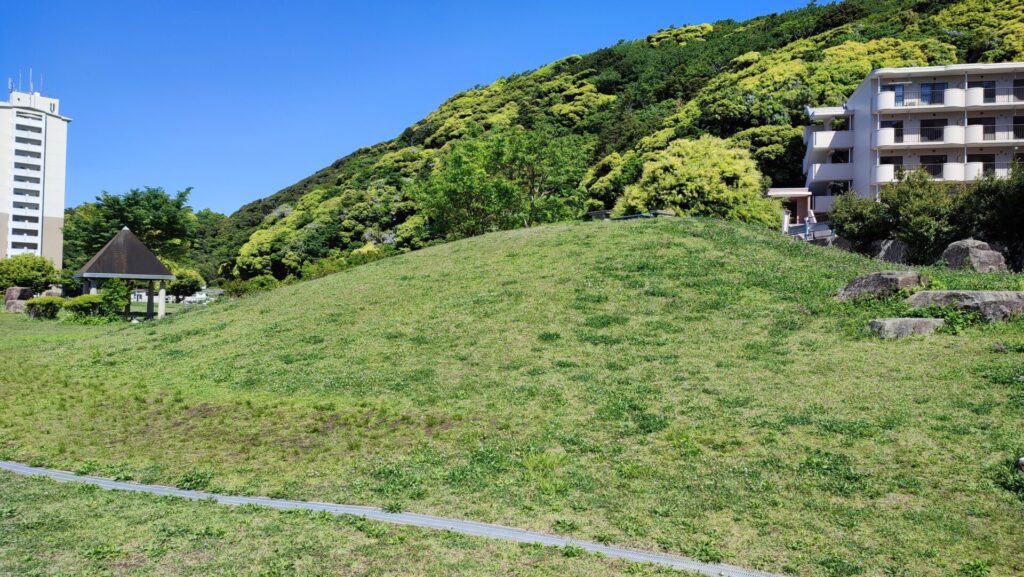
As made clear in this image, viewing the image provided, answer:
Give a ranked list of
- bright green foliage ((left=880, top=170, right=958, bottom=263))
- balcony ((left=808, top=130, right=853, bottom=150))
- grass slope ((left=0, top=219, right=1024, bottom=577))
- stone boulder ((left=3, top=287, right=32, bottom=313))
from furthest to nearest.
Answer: balcony ((left=808, top=130, right=853, bottom=150)), stone boulder ((left=3, top=287, right=32, bottom=313)), bright green foliage ((left=880, top=170, right=958, bottom=263)), grass slope ((left=0, top=219, right=1024, bottom=577))

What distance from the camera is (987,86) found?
39.4 meters

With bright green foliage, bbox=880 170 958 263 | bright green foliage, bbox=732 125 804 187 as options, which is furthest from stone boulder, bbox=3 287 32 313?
bright green foliage, bbox=732 125 804 187

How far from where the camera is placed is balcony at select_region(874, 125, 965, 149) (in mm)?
38906

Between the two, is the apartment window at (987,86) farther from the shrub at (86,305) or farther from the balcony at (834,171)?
the shrub at (86,305)

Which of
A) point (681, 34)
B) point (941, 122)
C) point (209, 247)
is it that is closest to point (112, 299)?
point (941, 122)

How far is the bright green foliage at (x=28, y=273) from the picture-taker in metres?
51.4

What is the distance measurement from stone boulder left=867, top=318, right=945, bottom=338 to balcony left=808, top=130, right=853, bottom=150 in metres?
33.6

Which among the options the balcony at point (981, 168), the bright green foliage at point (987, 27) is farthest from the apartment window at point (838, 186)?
the bright green foliage at point (987, 27)

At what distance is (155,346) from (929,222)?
82.0 ft

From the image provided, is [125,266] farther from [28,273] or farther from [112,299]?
[28,273]

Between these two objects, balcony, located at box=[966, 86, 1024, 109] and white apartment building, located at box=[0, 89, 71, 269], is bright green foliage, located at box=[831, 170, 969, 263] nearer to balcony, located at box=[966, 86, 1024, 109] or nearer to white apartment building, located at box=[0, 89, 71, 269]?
balcony, located at box=[966, 86, 1024, 109]

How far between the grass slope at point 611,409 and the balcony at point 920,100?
2391 cm

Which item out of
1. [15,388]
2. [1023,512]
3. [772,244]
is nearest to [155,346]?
[15,388]

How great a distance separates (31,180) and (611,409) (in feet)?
326
